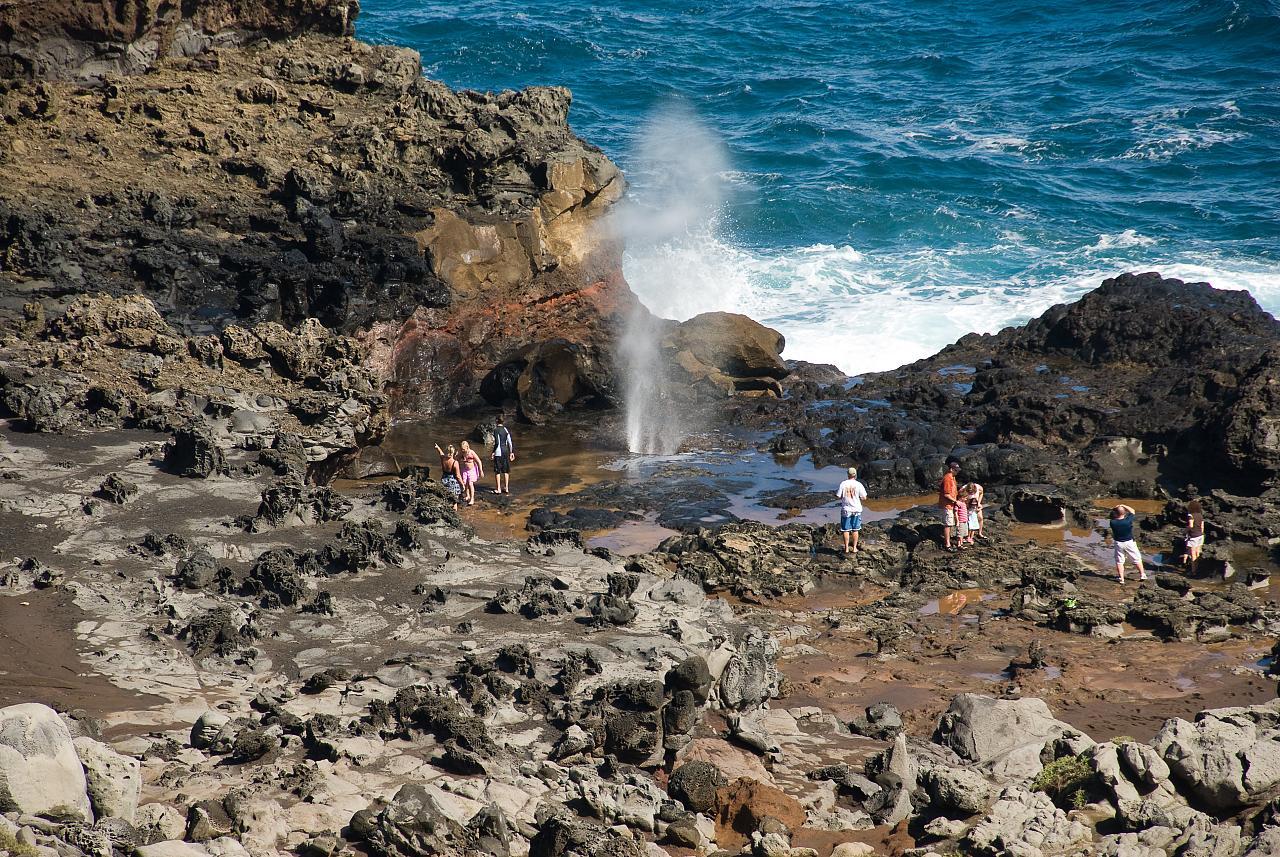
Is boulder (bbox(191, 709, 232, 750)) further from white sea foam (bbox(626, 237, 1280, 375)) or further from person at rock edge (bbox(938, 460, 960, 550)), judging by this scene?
white sea foam (bbox(626, 237, 1280, 375))

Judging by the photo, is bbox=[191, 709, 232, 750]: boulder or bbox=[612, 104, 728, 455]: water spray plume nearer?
bbox=[191, 709, 232, 750]: boulder

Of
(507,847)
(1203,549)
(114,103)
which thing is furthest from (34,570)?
(1203,549)

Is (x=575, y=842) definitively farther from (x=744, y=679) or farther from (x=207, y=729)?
(x=744, y=679)

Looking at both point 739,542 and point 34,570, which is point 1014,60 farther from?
point 34,570

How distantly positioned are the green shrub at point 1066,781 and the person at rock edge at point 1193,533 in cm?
670

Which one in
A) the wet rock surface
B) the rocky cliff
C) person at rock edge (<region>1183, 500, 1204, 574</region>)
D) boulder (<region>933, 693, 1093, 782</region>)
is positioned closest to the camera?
the wet rock surface

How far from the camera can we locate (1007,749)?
9.17m

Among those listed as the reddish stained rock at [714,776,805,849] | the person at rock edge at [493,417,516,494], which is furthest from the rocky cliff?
the reddish stained rock at [714,776,805,849]

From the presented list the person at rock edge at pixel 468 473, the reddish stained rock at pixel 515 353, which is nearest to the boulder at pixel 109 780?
the person at rock edge at pixel 468 473

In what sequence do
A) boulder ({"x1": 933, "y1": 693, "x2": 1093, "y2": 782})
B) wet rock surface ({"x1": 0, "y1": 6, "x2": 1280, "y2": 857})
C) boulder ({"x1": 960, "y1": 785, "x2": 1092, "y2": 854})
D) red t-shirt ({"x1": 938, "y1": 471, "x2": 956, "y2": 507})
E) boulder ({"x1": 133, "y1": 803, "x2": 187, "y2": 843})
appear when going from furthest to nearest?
red t-shirt ({"x1": 938, "y1": 471, "x2": 956, "y2": 507})
boulder ({"x1": 933, "y1": 693, "x2": 1093, "y2": 782})
wet rock surface ({"x1": 0, "y1": 6, "x2": 1280, "y2": 857})
boulder ({"x1": 960, "y1": 785, "x2": 1092, "y2": 854})
boulder ({"x1": 133, "y1": 803, "x2": 187, "y2": 843})

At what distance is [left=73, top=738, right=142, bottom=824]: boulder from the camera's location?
6496 mm

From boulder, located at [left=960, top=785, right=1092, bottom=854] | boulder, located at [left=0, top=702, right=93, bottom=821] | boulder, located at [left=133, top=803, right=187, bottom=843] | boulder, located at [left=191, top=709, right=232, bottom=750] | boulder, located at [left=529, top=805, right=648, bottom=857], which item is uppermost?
boulder, located at [left=0, top=702, right=93, bottom=821]

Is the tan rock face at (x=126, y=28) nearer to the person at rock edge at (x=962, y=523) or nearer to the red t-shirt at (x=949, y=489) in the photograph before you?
the red t-shirt at (x=949, y=489)

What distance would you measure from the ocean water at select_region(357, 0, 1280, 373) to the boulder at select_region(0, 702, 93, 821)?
2254 cm
